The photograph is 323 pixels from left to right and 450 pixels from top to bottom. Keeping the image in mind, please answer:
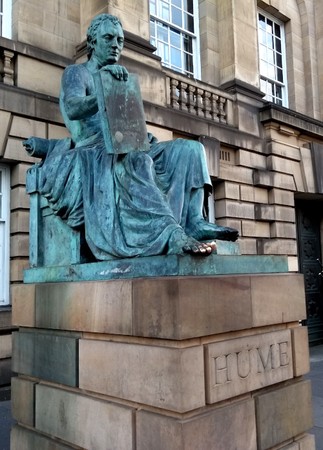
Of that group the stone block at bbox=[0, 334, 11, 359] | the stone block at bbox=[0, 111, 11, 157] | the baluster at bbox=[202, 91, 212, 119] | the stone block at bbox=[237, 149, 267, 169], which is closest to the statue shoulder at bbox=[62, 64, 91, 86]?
the stone block at bbox=[0, 111, 11, 157]

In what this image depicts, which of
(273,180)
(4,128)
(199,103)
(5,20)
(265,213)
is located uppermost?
(5,20)

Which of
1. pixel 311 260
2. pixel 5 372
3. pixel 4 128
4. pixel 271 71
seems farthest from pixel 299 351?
pixel 271 71

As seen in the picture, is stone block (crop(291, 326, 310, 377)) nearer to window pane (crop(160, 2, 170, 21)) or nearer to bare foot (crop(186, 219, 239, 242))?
bare foot (crop(186, 219, 239, 242))

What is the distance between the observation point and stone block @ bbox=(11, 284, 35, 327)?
3820mm

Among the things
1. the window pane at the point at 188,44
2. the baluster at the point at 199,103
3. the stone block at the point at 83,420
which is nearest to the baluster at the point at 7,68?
the baluster at the point at 199,103

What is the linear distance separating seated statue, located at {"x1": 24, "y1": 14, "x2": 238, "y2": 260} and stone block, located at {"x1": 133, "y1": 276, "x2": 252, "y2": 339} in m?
0.38

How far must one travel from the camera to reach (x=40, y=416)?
A: 3.53 m

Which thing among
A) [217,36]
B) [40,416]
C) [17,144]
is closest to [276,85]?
[217,36]

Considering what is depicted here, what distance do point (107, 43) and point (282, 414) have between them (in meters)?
3.41

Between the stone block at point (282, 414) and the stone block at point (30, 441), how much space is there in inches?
53.0

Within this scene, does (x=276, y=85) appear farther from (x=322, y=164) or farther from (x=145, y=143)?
(x=145, y=143)

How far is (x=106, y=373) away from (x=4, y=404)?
12.7 ft

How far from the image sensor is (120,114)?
3.50m

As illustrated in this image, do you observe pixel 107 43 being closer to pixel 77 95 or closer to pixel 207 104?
pixel 77 95
